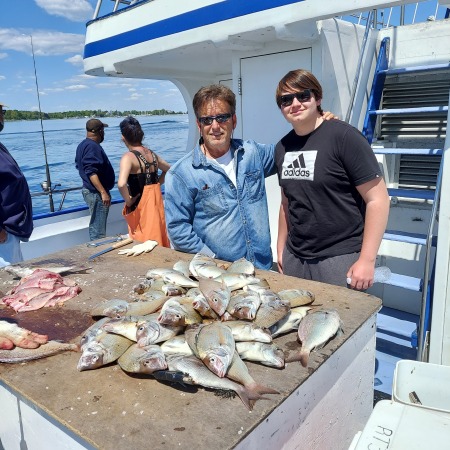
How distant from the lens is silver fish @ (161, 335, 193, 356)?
158 cm

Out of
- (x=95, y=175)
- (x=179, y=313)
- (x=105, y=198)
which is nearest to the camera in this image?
(x=179, y=313)

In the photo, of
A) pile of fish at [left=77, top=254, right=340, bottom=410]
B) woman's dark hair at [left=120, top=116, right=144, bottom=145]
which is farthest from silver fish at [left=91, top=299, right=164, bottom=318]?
woman's dark hair at [left=120, top=116, right=144, bottom=145]

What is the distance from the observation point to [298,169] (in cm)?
248

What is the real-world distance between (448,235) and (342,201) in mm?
791

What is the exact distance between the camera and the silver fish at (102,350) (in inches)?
60.8

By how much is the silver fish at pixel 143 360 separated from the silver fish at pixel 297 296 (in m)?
0.71

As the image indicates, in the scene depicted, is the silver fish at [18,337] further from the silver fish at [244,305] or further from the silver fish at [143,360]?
the silver fish at [244,305]

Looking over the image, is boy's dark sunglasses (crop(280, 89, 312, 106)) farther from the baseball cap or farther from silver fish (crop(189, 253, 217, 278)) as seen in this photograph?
the baseball cap

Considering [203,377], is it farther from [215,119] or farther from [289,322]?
[215,119]

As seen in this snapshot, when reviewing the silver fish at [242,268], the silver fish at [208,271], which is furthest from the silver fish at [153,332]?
the silver fish at [242,268]

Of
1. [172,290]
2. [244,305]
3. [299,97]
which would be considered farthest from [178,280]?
[299,97]

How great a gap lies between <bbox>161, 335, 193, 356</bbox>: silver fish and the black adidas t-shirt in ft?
3.98

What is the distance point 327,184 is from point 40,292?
1742 millimetres

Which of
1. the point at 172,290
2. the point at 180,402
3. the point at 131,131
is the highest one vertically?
the point at 131,131
